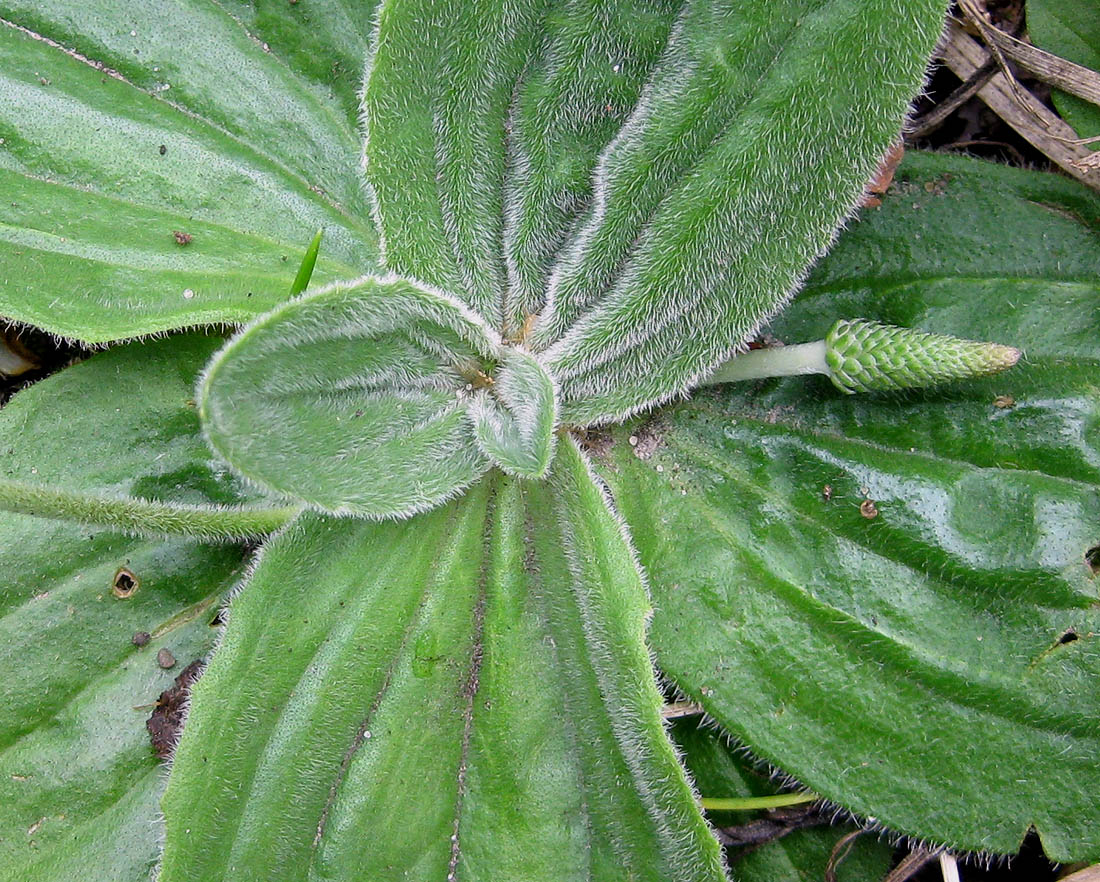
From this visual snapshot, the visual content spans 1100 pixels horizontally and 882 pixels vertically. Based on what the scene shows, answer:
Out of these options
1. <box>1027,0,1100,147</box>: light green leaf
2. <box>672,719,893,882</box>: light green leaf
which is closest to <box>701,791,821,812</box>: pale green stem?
<box>672,719,893,882</box>: light green leaf

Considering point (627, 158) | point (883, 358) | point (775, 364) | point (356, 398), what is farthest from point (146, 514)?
point (883, 358)

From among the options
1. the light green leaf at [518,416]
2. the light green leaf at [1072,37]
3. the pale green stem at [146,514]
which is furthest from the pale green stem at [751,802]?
the light green leaf at [1072,37]

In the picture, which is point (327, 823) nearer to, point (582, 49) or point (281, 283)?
point (281, 283)

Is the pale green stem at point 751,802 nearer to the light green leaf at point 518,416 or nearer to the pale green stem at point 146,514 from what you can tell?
the light green leaf at point 518,416

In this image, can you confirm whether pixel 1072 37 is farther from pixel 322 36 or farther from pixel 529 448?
pixel 322 36

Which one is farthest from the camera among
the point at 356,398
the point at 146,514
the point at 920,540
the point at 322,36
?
the point at 322,36

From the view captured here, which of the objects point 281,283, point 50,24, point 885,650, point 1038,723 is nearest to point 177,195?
point 281,283
